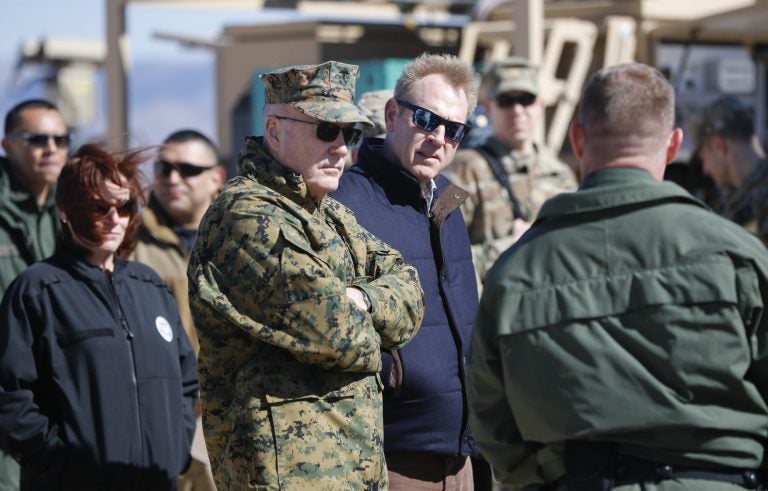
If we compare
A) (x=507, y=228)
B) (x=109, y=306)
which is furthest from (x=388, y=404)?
(x=507, y=228)

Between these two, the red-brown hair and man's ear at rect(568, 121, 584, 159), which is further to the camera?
the red-brown hair

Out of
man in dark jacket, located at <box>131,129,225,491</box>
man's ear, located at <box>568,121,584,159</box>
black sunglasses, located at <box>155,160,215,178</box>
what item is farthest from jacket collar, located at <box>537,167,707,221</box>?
black sunglasses, located at <box>155,160,215,178</box>

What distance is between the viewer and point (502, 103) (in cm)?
607

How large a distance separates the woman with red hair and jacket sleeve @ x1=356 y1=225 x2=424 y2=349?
1.02 meters

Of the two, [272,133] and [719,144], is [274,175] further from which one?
[719,144]

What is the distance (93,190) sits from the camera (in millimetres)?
4227

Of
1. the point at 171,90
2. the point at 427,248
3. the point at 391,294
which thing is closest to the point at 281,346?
the point at 391,294

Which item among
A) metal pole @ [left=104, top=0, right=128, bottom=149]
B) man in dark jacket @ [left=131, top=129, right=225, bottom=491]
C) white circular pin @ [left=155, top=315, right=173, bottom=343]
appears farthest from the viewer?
metal pole @ [left=104, top=0, right=128, bottom=149]

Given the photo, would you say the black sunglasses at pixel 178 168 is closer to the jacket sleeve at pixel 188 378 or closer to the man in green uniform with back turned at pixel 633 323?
the jacket sleeve at pixel 188 378

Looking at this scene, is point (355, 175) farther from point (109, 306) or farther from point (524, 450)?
point (524, 450)

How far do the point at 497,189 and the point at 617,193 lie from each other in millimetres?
2925

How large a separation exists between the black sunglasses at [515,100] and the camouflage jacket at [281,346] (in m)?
2.79

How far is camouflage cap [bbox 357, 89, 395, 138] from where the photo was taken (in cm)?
521

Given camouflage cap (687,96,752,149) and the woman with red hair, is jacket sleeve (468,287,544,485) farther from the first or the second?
camouflage cap (687,96,752,149)
